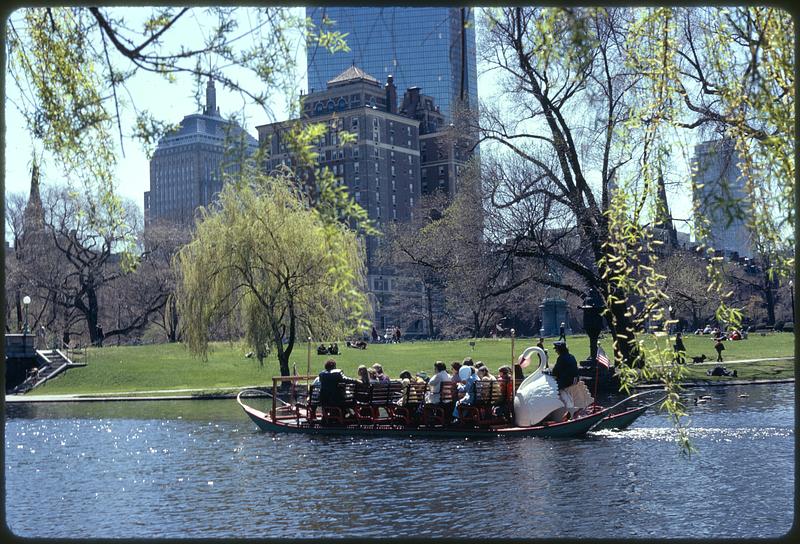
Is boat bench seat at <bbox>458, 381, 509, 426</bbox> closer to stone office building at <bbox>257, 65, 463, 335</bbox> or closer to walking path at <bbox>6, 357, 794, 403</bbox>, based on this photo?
walking path at <bbox>6, 357, 794, 403</bbox>

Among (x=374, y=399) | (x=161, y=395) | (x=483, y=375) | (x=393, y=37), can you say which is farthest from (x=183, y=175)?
(x=393, y=37)

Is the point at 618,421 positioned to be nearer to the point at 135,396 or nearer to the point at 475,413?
the point at 475,413

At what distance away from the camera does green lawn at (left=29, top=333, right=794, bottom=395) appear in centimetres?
4784

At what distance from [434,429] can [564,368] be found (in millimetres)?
3699

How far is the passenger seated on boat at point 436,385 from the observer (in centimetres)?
2328

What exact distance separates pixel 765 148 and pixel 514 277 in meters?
34.2

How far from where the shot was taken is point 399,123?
14262 cm

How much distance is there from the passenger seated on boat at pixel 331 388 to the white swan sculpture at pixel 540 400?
4206mm

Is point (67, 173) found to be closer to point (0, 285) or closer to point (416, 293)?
point (0, 285)

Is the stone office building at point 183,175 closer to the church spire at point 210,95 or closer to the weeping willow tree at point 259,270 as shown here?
the weeping willow tree at point 259,270

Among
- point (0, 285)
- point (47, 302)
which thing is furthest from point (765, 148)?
point (47, 302)

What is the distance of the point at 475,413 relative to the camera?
22875 millimetres

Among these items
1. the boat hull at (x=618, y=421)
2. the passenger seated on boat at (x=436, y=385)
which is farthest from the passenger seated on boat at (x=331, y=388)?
the boat hull at (x=618, y=421)

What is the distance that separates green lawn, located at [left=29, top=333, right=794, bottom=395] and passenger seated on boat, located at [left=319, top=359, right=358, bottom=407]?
17950 millimetres
